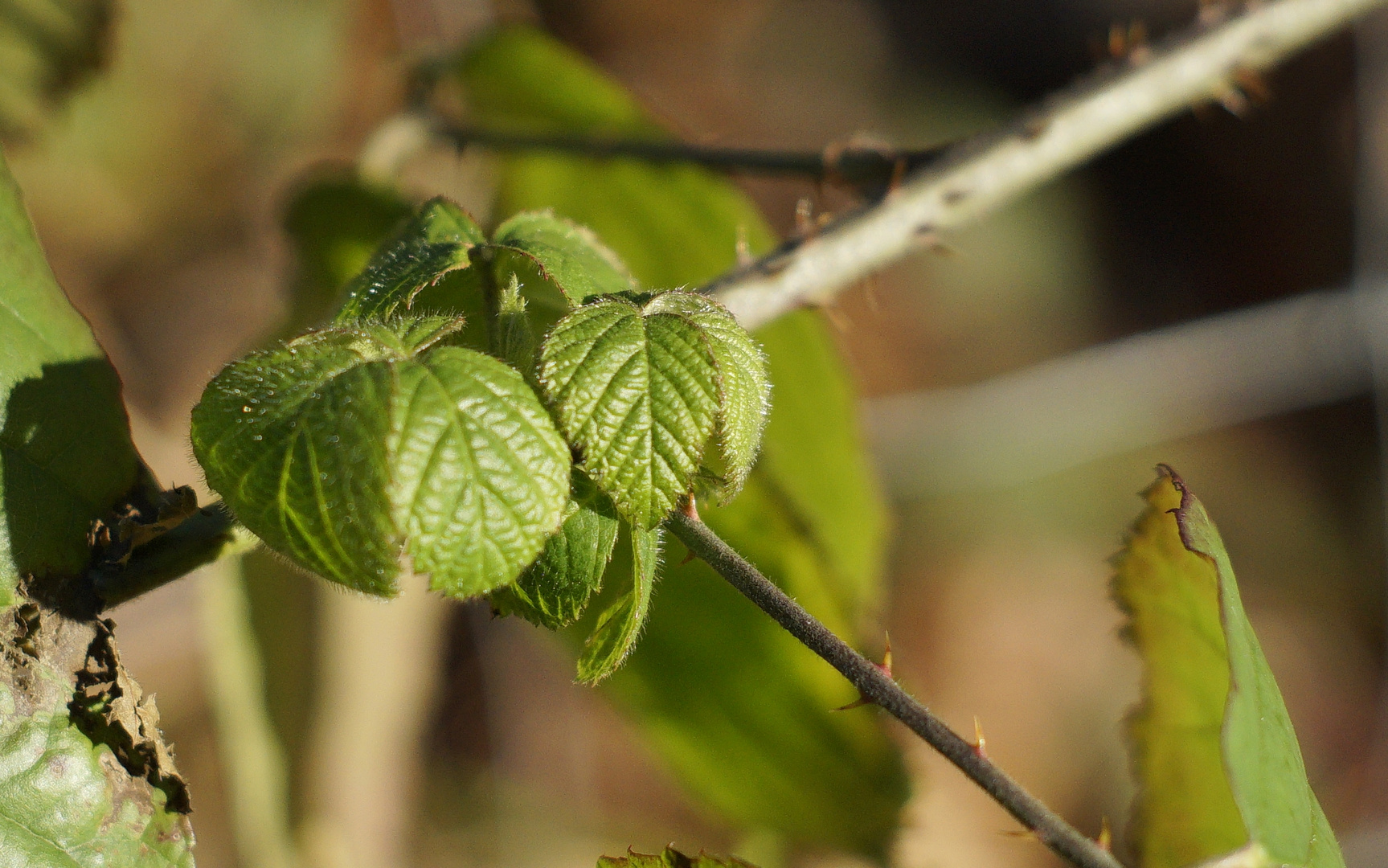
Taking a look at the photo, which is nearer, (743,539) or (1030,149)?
(743,539)

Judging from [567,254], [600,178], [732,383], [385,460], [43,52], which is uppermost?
[600,178]

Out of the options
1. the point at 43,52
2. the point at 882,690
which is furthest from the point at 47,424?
the point at 43,52

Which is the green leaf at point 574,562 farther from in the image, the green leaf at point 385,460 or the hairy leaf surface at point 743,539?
the hairy leaf surface at point 743,539

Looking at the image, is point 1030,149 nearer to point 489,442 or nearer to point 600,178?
point 600,178

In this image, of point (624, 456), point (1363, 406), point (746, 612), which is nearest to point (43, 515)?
point (624, 456)

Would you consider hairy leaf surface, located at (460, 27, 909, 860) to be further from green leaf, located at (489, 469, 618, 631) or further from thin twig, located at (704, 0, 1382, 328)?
green leaf, located at (489, 469, 618, 631)

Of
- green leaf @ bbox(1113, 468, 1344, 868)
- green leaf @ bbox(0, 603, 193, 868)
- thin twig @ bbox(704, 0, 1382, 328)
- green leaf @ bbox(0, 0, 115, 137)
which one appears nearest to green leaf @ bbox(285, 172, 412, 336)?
green leaf @ bbox(0, 0, 115, 137)
